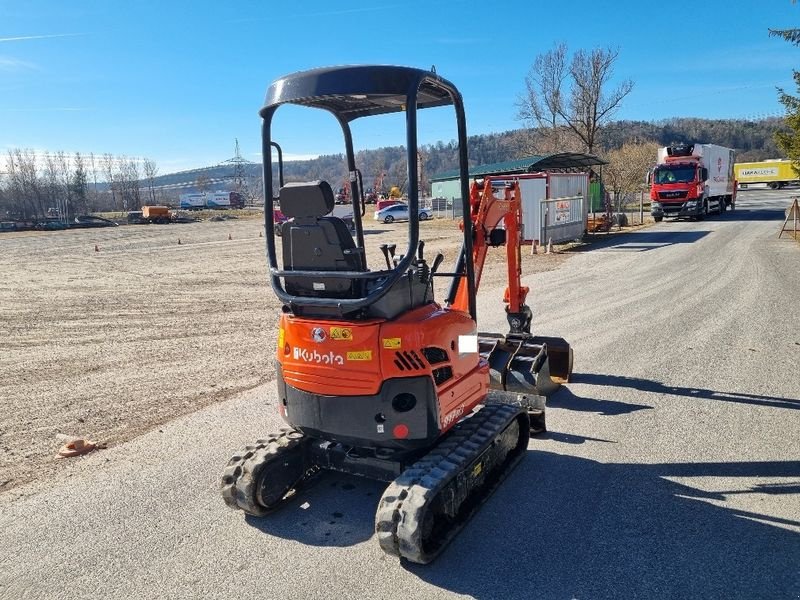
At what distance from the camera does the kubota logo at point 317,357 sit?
405 cm

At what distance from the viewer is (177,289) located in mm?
16359

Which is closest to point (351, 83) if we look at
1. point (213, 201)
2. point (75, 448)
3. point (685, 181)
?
point (75, 448)

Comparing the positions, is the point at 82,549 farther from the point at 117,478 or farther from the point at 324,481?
the point at 324,481

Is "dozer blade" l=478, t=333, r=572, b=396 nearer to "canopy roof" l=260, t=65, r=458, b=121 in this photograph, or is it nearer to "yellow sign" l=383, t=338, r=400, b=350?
"yellow sign" l=383, t=338, r=400, b=350

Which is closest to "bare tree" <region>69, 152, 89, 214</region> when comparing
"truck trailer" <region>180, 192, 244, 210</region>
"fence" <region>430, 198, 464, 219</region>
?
"truck trailer" <region>180, 192, 244, 210</region>

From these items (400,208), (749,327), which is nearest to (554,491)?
(749,327)

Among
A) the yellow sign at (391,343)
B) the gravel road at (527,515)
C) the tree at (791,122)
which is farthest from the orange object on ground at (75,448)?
the tree at (791,122)

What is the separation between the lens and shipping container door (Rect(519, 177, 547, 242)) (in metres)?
22.4

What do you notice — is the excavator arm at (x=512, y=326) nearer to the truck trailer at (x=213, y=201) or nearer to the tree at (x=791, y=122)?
the tree at (x=791, y=122)

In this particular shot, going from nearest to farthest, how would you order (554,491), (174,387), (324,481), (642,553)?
(642,553) < (554,491) < (324,481) < (174,387)

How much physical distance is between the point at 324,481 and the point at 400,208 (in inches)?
1628

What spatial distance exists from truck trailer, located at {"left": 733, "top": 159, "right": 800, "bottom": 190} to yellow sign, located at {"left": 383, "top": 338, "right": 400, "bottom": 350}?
254 ft

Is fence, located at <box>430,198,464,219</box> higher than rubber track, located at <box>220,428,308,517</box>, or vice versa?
fence, located at <box>430,198,464,219</box>

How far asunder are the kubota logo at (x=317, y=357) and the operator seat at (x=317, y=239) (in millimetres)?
409
